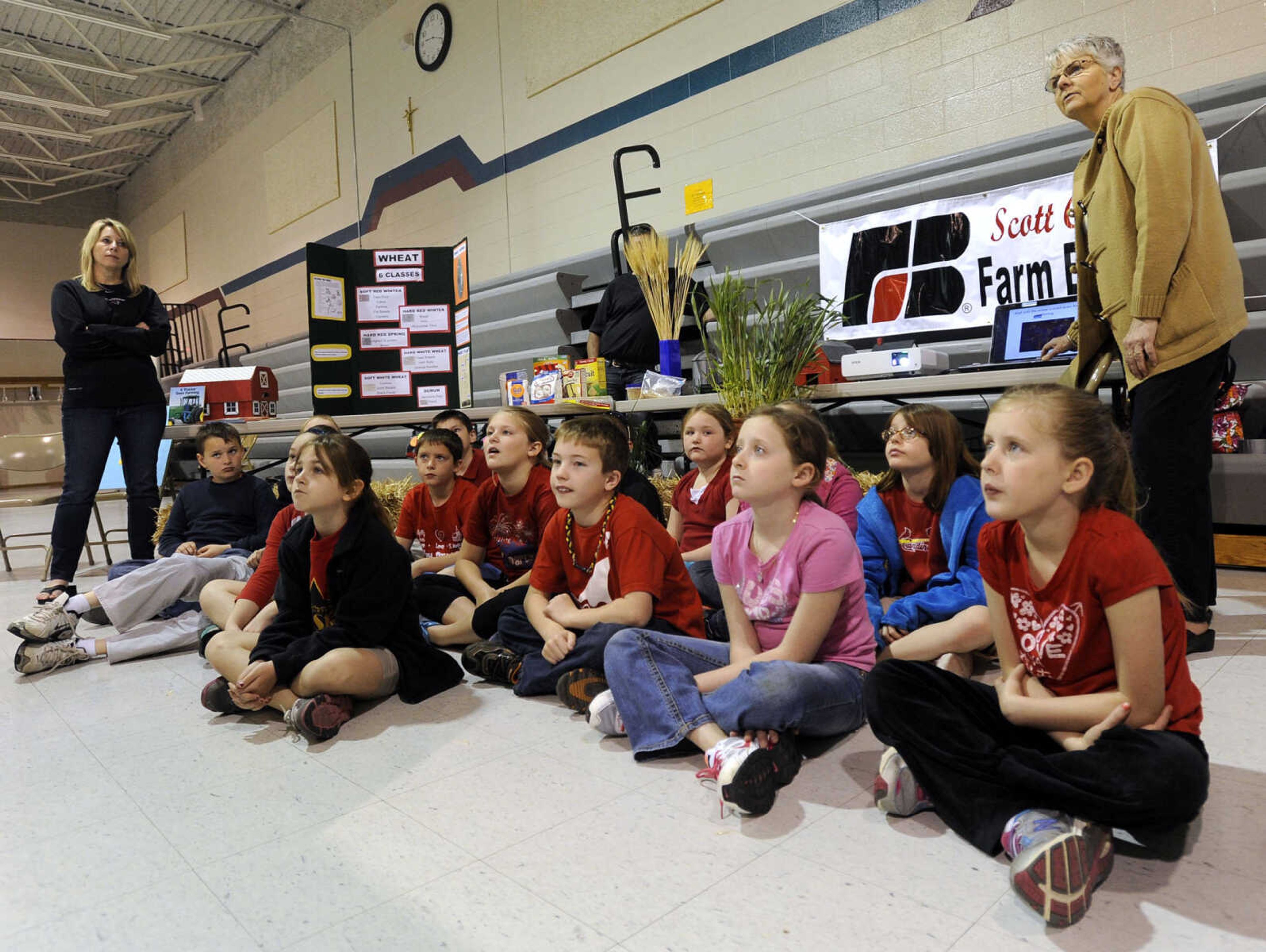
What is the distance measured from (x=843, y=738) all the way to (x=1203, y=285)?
126 cm

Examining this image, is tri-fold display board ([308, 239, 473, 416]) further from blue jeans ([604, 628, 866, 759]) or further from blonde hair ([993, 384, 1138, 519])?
blonde hair ([993, 384, 1138, 519])

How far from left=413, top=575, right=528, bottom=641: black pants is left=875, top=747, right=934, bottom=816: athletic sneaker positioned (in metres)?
1.15

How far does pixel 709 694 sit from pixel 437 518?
4.84ft

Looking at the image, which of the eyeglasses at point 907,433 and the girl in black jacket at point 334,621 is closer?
the girl in black jacket at point 334,621

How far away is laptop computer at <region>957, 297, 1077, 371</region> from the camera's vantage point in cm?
275

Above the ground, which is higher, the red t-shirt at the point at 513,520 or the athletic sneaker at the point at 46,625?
the red t-shirt at the point at 513,520

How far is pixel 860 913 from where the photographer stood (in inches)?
39.2

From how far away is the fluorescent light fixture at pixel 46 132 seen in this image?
28.8 feet

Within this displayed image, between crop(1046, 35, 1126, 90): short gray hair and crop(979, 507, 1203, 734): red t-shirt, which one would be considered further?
crop(1046, 35, 1126, 90): short gray hair

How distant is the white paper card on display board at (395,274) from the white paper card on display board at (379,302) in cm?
3

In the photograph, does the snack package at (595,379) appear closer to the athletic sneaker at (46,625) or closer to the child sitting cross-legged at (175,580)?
the child sitting cross-legged at (175,580)

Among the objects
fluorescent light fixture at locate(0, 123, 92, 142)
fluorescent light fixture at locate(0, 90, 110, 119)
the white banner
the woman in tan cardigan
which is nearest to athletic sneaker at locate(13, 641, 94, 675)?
the woman in tan cardigan

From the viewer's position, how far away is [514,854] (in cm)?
118

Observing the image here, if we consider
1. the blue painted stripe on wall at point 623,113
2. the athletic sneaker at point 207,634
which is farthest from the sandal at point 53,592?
the blue painted stripe on wall at point 623,113
